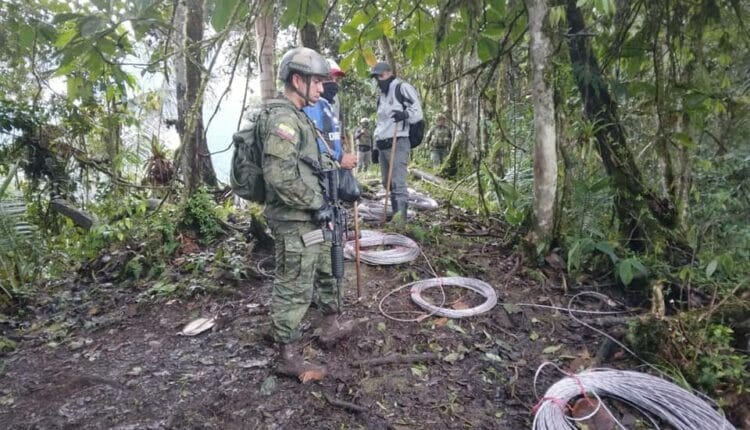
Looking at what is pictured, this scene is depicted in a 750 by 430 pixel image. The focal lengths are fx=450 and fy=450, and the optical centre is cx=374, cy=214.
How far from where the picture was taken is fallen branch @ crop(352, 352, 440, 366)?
10.6ft

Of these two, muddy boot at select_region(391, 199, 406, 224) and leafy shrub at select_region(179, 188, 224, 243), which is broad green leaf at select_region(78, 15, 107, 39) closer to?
leafy shrub at select_region(179, 188, 224, 243)

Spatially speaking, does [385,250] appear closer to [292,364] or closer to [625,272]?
[292,364]

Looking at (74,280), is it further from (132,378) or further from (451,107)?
(451,107)

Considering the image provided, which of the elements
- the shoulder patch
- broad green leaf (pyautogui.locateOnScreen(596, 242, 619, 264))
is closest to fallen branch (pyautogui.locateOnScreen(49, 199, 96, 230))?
the shoulder patch

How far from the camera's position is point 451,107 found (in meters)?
12.8

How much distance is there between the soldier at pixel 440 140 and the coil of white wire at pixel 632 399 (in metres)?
9.96

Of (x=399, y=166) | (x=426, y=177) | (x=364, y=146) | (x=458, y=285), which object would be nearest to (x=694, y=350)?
(x=458, y=285)

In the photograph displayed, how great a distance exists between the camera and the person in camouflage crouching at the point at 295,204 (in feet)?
9.76

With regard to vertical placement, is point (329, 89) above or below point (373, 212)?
above

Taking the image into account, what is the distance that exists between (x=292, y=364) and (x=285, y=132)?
158cm

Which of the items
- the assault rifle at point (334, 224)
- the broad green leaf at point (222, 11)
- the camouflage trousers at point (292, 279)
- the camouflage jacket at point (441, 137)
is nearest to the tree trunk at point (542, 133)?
the assault rifle at point (334, 224)

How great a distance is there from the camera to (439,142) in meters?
12.4

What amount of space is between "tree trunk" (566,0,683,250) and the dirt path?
1.16 metres

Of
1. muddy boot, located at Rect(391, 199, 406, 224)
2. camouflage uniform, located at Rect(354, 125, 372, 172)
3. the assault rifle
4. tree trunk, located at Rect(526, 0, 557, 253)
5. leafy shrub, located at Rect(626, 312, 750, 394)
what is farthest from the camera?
camouflage uniform, located at Rect(354, 125, 372, 172)
